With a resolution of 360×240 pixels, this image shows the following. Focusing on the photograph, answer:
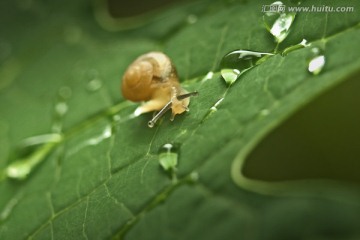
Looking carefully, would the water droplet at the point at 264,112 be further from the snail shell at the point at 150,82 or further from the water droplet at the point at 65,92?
the water droplet at the point at 65,92

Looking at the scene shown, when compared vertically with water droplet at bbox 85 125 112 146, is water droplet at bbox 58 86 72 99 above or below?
above

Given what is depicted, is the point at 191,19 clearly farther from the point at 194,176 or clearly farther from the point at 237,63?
the point at 194,176

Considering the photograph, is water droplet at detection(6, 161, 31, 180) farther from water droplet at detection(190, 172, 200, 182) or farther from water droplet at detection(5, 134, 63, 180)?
water droplet at detection(190, 172, 200, 182)

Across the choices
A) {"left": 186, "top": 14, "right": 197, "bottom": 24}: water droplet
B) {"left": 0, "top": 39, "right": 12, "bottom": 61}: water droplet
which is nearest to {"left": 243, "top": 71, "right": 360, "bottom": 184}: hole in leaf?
{"left": 186, "top": 14, "right": 197, "bottom": 24}: water droplet

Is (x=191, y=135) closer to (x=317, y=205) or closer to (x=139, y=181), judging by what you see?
(x=139, y=181)

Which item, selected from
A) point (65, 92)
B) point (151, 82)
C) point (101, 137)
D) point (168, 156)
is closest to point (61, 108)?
point (65, 92)

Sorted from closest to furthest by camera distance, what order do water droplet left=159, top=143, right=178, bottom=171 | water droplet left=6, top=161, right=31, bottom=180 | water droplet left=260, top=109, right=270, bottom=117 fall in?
water droplet left=260, top=109, right=270, bottom=117
water droplet left=159, top=143, right=178, bottom=171
water droplet left=6, top=161, right=31, bottom=180

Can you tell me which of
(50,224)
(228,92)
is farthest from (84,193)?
(228,92)
